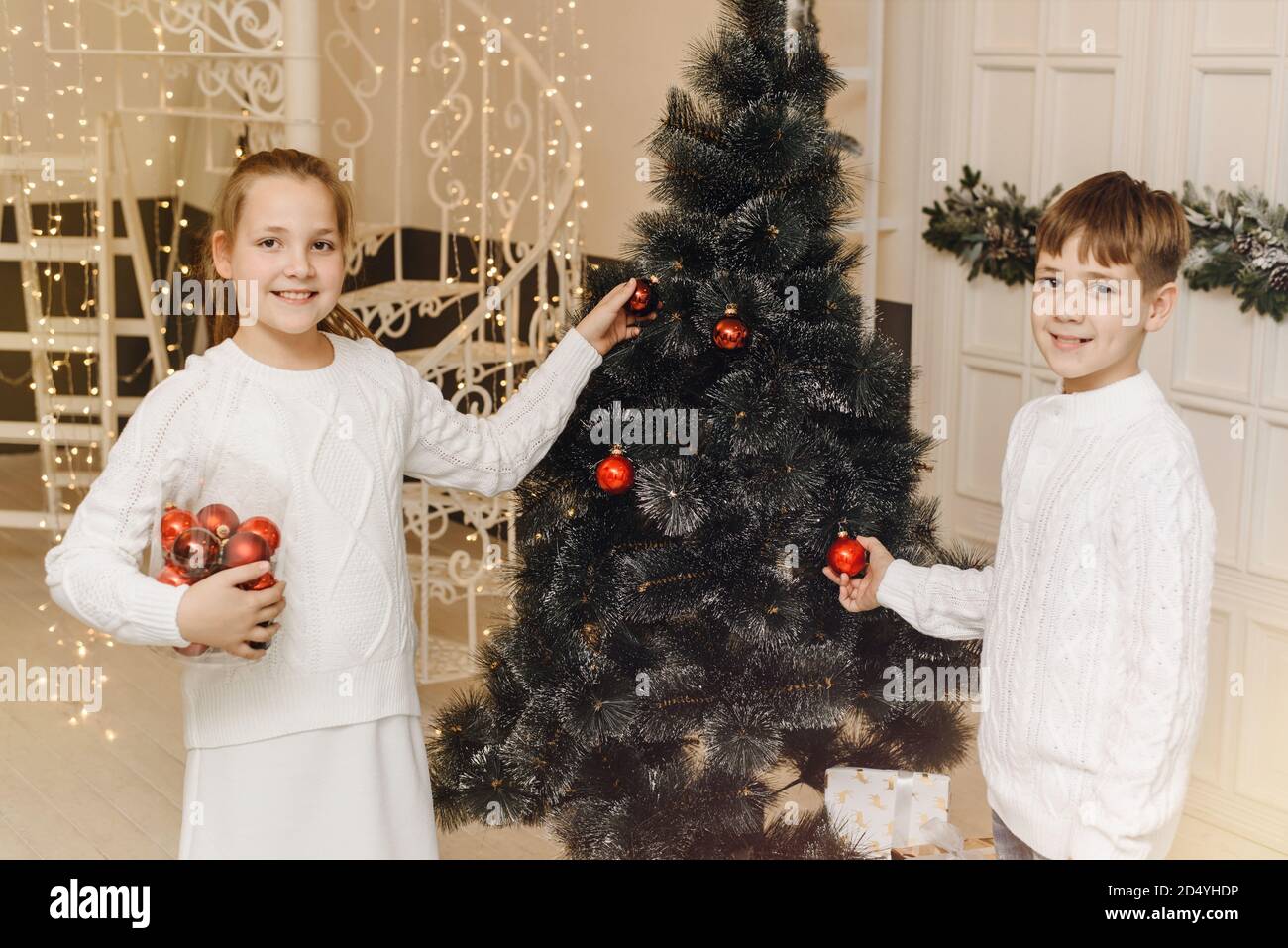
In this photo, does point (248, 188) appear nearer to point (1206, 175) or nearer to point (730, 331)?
point (730, 331)

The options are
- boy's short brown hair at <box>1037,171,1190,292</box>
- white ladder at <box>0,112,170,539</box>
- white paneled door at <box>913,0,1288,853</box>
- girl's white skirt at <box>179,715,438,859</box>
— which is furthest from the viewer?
white ladder at <box>0,112,170,539</box>

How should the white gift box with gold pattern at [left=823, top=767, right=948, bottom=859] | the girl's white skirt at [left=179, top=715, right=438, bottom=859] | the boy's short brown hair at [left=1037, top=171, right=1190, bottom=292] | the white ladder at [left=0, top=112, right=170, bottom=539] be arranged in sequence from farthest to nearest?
the white ladder at [left=0, top=112, right=170, bottom=539], the white gift box with gold pattern at [left=823, top=767, right=948, bottom=859], the girl's white skirt at [left=179, top=715, right=438, bottom=859], the boy's short brown hair at [left=1037, top=171, right=1190, bottom=292]

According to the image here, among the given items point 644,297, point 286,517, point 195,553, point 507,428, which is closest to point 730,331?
point 644,297

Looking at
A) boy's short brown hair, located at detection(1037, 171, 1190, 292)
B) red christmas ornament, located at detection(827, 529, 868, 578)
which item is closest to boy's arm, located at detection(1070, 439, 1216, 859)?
boy's short brown hair, located at detection(1037, 171, 1190, 292)

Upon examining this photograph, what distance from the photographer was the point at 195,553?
1.67 metres

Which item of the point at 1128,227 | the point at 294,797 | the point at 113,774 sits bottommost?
the point at 113,774

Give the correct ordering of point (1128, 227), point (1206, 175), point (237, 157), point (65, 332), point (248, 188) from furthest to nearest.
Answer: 1. point (65, 332)
2. point (237, 157)
3. point (1206, 175)
4. point (248, 188)
5. point (1128, 227)

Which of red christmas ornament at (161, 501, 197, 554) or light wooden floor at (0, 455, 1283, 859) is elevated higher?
red christmas ornament at (161, 501, 197, 554)

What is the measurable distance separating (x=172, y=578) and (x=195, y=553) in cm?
4

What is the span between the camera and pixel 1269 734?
306 centimetres

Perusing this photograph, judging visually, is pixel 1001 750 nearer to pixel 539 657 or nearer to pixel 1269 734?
pixel 539 657

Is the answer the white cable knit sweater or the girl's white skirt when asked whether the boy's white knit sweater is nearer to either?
the girl's white skirt

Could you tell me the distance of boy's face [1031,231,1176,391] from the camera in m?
1.71

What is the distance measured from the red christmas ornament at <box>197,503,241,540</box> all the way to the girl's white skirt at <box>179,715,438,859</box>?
0.30 meters
